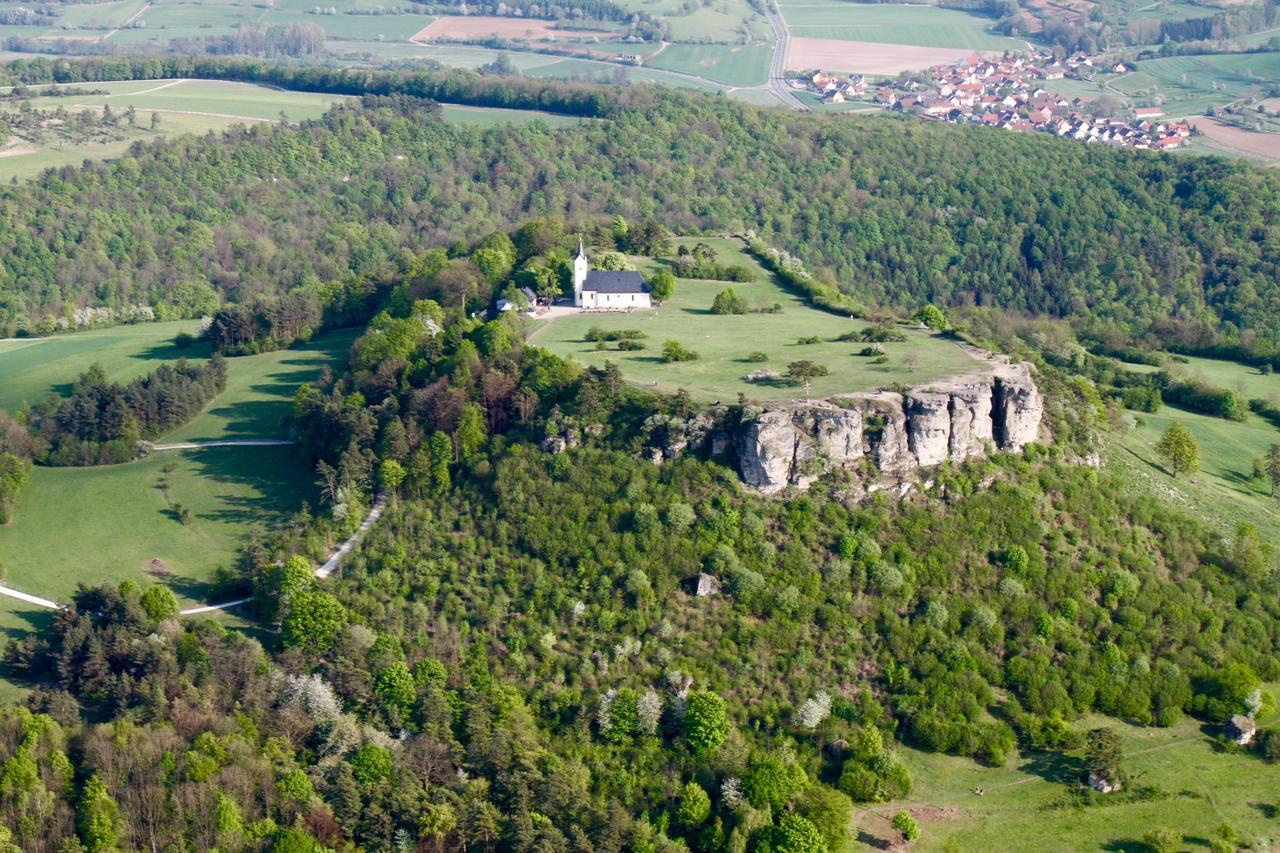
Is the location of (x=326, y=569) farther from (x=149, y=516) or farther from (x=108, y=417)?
(x=108, y=417)

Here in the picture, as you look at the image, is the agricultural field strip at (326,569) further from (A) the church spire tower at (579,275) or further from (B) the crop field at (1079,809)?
(B) the crop field at (1079,809)

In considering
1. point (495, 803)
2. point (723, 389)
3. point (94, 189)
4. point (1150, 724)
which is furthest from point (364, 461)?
point (94, 189)

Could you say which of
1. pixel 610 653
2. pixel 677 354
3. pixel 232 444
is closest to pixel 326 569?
pixel 610 653

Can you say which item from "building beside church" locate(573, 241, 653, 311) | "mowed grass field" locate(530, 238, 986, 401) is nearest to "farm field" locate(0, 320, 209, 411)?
"building beside church" locate(573, 241, 653, 311)

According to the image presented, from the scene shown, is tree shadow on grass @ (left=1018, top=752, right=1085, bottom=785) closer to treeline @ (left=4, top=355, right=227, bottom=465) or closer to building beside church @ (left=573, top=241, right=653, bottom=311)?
building beside church @ (left=573, top=241, right=653, bottom=311)

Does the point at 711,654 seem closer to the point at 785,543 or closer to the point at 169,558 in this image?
the point at 785,543
